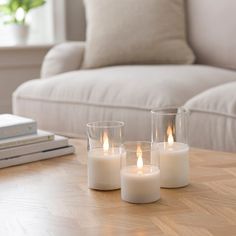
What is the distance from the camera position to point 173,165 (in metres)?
1.09

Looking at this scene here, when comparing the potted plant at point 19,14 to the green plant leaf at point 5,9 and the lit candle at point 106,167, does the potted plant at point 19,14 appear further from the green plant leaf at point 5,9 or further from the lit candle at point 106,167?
the lit candle at point 106,167

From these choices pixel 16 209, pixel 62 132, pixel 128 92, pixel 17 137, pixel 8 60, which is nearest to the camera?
pixel 16 209

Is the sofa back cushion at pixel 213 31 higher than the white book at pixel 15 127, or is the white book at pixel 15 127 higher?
the sofa back cushion at pixel 213 31

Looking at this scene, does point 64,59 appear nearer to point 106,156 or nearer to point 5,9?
point 5,9

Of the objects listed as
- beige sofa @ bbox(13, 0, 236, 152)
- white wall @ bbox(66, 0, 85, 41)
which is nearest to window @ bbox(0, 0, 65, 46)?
white wall @ bbox(66, 0, 85, 41)

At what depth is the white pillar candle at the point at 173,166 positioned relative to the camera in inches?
42.7

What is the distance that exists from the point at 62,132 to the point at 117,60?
515 mm

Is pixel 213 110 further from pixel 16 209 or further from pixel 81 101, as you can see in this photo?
pixel 16 209

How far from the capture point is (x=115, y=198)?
1.03 m

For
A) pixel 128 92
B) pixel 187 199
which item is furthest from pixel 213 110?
pixel 187 199

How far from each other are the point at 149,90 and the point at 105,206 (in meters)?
1.16

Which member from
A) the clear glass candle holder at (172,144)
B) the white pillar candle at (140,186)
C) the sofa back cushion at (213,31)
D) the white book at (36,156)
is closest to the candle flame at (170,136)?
the clear glass candle holder at (172,144)

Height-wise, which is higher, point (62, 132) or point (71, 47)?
point (71, 47)

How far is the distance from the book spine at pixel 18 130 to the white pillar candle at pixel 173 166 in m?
0.41
